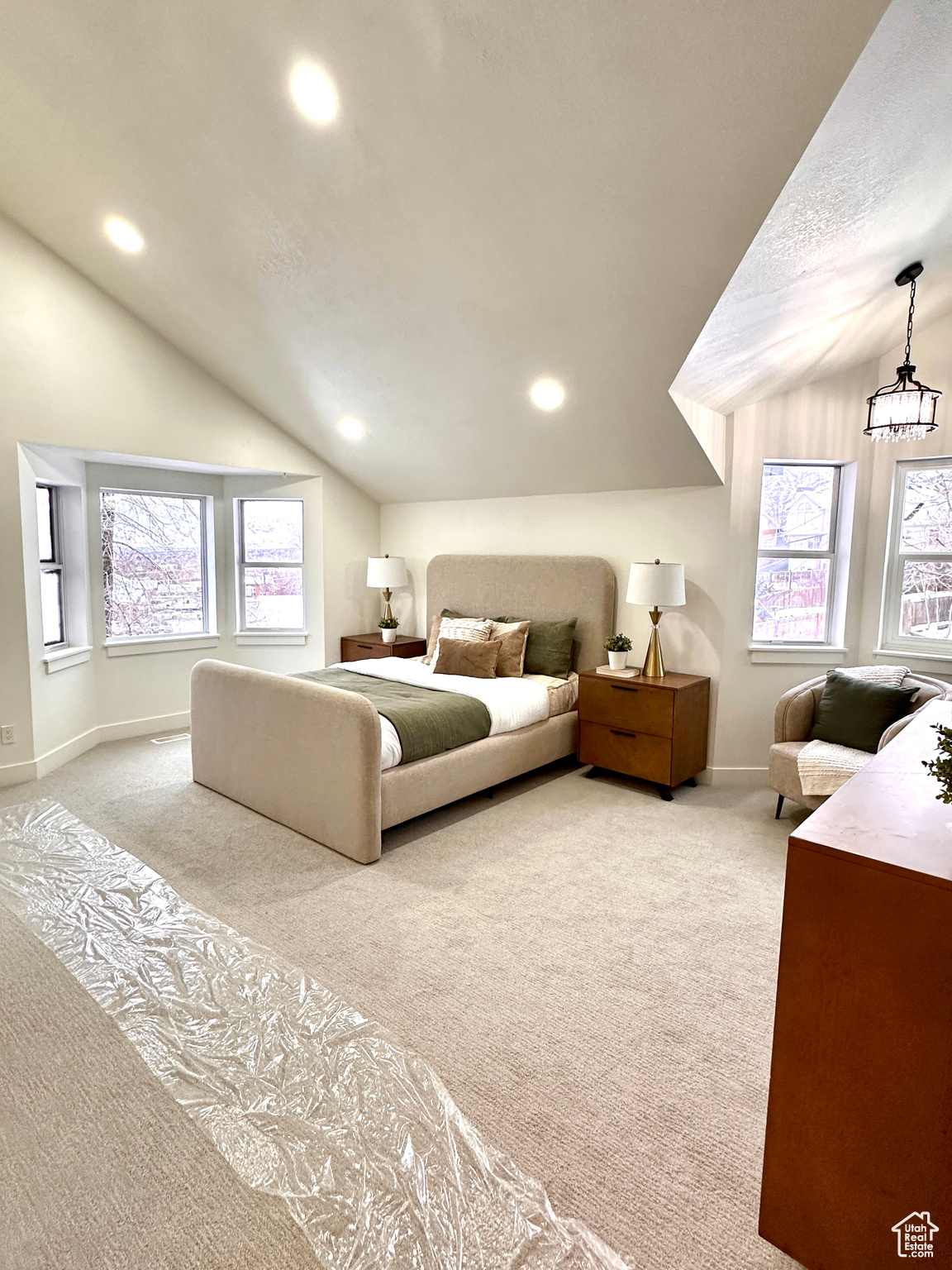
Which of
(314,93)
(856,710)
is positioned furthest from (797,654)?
(314,93)

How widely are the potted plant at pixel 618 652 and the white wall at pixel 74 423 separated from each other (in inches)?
117

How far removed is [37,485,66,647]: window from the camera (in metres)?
4.73

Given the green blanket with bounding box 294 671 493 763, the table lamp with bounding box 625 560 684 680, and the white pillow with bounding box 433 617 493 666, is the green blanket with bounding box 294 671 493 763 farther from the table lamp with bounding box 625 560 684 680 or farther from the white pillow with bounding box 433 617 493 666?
the table lamp with bounding box 625 560 684 680

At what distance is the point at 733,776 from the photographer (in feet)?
14.1

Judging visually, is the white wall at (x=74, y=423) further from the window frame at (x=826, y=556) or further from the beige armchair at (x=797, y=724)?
the beige armchair at (x=797, y=724)

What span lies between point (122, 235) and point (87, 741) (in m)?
3.27

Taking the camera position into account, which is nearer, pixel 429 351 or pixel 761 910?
pixel 761 910

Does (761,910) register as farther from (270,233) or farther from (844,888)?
(270,233)

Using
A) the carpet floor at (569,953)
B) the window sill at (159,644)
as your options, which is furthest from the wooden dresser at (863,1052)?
the window sill at (159,644)

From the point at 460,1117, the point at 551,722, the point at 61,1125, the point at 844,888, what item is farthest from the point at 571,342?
the point at 61,1125

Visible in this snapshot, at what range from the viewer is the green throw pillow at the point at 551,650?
4691 millimetres

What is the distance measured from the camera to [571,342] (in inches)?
135

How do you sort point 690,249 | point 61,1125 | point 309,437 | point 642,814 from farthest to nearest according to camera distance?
point 309,437 → point 642,814 → point 690,249 → point 61,1125

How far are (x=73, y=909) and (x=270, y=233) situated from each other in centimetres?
318
